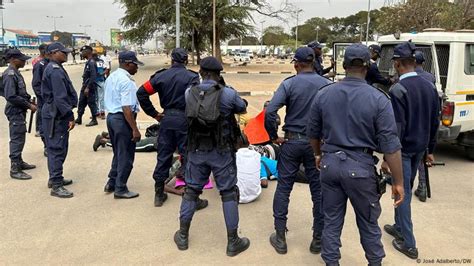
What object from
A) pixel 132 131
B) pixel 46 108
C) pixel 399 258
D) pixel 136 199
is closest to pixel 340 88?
pixel 399 258

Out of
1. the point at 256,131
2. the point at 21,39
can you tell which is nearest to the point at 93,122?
the point at 256,131

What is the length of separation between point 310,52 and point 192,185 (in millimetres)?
1591

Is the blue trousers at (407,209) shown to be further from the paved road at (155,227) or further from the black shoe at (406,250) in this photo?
the paved road at (155,227)

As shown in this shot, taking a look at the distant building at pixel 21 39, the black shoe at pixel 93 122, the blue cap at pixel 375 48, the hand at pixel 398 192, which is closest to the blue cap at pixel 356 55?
the hand at pixel 398 192

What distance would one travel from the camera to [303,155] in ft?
11.3

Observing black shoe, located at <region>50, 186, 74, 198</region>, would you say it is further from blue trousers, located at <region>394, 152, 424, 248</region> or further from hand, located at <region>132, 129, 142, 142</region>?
blue trousers, located at <region>394, 152, 424, 248</region>

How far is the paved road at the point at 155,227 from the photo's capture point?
346cm

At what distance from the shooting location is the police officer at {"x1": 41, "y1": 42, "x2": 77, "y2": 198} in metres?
4.65

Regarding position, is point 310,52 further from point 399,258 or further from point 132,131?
point 132,131

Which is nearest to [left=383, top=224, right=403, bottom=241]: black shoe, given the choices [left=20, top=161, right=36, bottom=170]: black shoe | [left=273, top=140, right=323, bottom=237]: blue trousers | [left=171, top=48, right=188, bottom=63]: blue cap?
[left=273, top=140, right=323, bottom=237]: blue trousers

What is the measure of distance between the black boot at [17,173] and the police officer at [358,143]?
4.51 metres

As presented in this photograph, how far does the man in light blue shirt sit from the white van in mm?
4311

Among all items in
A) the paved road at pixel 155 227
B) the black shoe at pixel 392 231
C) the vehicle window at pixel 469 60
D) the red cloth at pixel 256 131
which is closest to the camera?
the paved road at pixel 155 227

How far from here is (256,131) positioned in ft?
20.2
